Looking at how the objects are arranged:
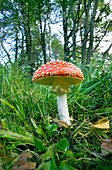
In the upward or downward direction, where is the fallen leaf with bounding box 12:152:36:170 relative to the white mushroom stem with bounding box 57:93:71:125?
downward

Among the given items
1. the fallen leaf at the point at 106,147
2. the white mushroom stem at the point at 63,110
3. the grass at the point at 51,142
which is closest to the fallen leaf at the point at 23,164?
the grass at the point at 51,142

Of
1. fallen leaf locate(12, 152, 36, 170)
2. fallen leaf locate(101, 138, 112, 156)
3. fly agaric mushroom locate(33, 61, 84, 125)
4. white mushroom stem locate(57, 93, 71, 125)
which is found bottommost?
fallen leaf locate(101, 138, 112, 156)

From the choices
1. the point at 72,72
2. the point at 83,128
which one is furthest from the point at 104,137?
the point at 72,72

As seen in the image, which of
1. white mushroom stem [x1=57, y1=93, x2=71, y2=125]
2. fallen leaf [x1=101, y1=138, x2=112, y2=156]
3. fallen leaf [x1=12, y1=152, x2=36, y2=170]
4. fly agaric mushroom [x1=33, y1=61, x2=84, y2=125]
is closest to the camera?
fallen leaf [x1=12, y1=152, x2=36, y2=170]

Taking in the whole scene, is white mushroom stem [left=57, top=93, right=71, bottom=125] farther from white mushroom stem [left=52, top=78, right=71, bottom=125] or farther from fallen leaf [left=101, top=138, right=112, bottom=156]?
fallen leaf [left=101, top=138, right=112, bottom=156]

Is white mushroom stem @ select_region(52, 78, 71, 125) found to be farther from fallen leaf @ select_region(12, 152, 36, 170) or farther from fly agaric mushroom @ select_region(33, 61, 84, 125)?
fallen leaf @ select_region(12, 152, 36, 170)

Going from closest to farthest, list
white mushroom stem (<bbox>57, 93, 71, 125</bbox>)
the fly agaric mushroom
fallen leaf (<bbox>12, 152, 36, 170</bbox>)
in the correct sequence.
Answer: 1. fallen leaf (<bbox>12, 152, 36, 170</bbox>)
2. the fly agaric mushroom
3. white mushroom stem (<bbox>57, 93, 71, 125</bbox>)

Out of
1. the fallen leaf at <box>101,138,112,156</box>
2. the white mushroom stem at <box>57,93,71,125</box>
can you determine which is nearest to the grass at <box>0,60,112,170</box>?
the fallen leaf at <box>101,138,112,156</box>

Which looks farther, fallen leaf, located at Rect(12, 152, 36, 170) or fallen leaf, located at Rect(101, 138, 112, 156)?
fallen leaf, located at Rect(101, 138, 112, 156)

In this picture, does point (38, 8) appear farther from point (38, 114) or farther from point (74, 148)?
point (74, 148)

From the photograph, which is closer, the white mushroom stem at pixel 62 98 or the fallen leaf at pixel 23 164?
the fallen leaf at pixel 23 164

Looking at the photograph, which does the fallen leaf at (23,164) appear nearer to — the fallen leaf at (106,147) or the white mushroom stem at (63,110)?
the fallen leaf at (106,147)
